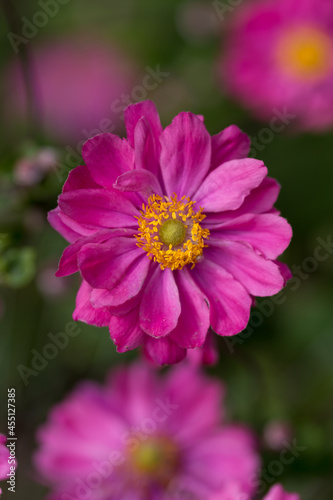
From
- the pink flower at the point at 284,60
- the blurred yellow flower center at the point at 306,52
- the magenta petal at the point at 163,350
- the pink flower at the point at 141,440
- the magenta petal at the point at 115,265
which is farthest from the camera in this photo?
the blurred yellow flower center at the point at 306,52

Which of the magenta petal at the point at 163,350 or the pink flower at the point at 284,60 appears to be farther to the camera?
the pink flower at the point at 284,60

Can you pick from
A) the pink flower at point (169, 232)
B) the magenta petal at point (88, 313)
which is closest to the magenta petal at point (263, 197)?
the pink flower at point (169, 232)

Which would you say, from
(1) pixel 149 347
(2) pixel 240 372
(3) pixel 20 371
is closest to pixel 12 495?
→ (3) pixel 20 371

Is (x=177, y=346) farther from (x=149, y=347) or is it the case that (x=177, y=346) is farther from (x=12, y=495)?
(x=12, y=495)

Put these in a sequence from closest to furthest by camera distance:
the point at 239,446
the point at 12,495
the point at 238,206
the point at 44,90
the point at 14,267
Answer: the point at 238,206 → the point at 14,267 → the point at 239,446 → the point at 12,495 → the point at 44,90

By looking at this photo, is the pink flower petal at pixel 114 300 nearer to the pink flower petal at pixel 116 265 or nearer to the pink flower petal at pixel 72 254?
the pink flower petal at pixel 116 265

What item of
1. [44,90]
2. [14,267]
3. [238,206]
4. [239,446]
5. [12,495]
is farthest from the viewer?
[44,90]
